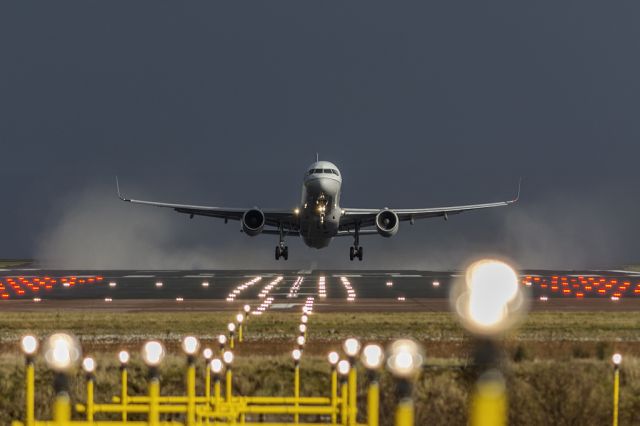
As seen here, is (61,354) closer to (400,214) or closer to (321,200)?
(321,200)

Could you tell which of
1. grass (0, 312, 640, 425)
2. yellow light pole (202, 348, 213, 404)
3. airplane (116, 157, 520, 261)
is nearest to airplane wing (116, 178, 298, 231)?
airplane (116, 157, 520, 261)

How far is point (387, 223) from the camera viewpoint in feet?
208

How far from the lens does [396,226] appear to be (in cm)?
6338

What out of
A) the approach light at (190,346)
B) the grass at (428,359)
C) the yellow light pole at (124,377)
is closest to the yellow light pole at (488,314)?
the approach light at (190,346)

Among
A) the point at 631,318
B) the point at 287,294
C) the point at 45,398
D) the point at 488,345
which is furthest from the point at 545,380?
the point at 287,294

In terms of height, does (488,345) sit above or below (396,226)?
below

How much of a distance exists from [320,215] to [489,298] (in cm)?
5146

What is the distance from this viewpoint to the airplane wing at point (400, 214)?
64.4m

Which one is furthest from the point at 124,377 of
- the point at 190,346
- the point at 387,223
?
the point at 387,223

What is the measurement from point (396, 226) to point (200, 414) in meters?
50.9

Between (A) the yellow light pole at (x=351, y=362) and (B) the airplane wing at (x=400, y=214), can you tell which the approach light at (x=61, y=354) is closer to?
(A) the yellow light pole at (x=351, y=362)

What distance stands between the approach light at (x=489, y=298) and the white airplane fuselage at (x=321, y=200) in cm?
5040

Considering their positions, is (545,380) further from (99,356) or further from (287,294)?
(287,294)

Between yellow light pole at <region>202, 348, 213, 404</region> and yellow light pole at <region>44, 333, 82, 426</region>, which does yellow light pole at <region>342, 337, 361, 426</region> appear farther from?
yellow light pole at <region>44, 333, 82, 426</region>
